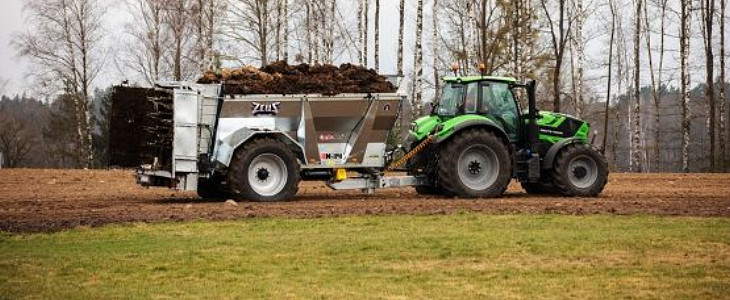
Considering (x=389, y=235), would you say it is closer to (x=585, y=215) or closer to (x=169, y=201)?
(x=585, y=215)

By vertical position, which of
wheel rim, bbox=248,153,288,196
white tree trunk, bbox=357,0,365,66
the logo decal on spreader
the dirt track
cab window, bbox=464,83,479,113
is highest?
white tree trunk, bbox=357,0,365,66

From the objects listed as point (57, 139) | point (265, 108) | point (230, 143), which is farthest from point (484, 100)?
point (57, 139)

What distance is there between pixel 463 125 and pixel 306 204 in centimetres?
355

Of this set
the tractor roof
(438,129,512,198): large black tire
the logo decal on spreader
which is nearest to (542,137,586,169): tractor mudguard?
(438,129,512,198): large black tire

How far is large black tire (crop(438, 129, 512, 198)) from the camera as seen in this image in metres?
21.6

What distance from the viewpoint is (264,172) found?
21.1 m

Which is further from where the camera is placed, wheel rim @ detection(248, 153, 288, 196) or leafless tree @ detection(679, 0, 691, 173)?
leafless tree @ detection(679, 0, 691, 173)

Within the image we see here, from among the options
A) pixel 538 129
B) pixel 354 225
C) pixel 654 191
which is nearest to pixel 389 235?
pixel 354 225

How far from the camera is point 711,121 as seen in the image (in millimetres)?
41812

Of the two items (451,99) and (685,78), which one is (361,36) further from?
(451,99)

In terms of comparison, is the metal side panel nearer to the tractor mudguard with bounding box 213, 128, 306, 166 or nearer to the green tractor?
the tractor mudguard with bounding box 213, 128, 306, 166

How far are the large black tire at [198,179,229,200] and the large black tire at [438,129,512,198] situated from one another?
476cm

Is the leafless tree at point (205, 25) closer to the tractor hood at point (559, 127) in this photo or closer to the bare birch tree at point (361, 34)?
the bare birch tree at point (361, 34)

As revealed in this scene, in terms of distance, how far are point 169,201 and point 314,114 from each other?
12.2 feet
